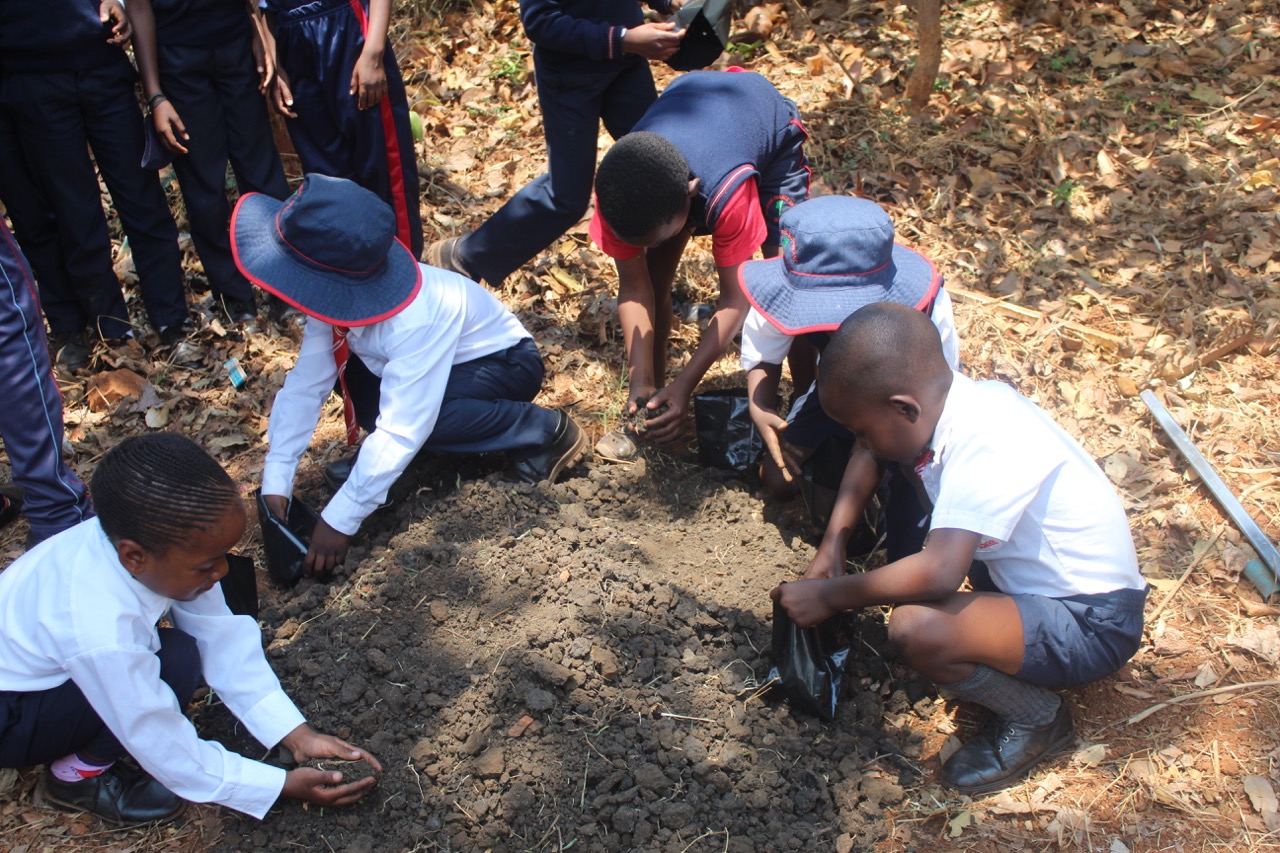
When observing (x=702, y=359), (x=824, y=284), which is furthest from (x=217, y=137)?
(x=824, y=284)

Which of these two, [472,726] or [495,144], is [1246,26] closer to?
[495,144]

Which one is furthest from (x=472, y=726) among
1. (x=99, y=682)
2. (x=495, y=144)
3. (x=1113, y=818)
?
(x=495, y=144)

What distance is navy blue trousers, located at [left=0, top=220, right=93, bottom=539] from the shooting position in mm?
3543

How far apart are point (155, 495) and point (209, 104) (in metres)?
2.92

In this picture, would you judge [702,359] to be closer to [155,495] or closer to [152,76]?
[155,495]

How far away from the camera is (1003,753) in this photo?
2.83m

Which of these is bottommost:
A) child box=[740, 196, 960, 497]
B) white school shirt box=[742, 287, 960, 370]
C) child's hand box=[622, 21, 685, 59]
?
white school shirt box=[742, 287, 960, 370]

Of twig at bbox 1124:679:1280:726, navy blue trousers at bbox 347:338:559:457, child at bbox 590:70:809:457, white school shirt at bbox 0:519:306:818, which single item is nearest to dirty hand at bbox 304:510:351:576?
navy blue trousers at bbox 347:338:559:457

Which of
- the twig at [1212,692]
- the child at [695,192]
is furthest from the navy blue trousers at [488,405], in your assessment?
the twig at [1212,692]

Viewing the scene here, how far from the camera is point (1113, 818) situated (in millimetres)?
2721

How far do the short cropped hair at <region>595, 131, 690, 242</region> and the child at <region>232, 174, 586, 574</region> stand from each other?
0.75 meters

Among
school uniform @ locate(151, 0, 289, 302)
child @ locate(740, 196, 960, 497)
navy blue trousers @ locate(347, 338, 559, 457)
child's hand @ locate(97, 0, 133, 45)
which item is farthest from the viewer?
school uniform @ locate(151, 0, 289, 302)

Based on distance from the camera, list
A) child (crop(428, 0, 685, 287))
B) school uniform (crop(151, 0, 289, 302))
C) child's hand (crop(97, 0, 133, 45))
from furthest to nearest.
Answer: school uniform (crop(151, 0, 289, 302)) → child's hand (crop(97, 0, 133, 45)) → child (crop(428, 0, 685, 287))

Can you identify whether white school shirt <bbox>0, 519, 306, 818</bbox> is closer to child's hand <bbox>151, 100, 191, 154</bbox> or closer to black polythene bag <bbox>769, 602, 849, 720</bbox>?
black polythene bag <bbox>769, 602, 849, 720</bbox>
